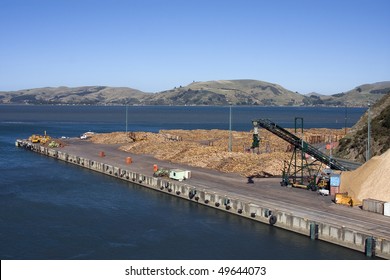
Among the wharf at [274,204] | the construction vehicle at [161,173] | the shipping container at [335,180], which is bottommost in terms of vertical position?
the wharf at [274,204]

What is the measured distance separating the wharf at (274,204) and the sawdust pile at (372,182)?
283 centimetres

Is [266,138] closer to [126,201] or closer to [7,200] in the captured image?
[126,201]

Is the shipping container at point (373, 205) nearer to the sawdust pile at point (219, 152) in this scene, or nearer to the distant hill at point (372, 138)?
the sawdust pile at point (219, 152)

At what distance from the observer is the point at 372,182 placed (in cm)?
5200

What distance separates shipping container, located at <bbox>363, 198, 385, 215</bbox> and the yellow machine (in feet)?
6.67

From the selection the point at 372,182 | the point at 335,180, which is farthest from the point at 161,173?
the point at 372,182

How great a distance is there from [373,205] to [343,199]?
158 inches

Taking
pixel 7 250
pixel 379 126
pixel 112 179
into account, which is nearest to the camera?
pixel 7 250

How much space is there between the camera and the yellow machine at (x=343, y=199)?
50.4 meters

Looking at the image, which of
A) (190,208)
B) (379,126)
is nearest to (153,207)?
(190,208)

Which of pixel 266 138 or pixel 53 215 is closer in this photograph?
pixel 53 215

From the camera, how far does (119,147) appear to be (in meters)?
109

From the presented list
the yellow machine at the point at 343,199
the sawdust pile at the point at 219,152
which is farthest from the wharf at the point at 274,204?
the sawdust pile at the point at 219,152

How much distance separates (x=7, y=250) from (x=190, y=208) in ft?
73.1
